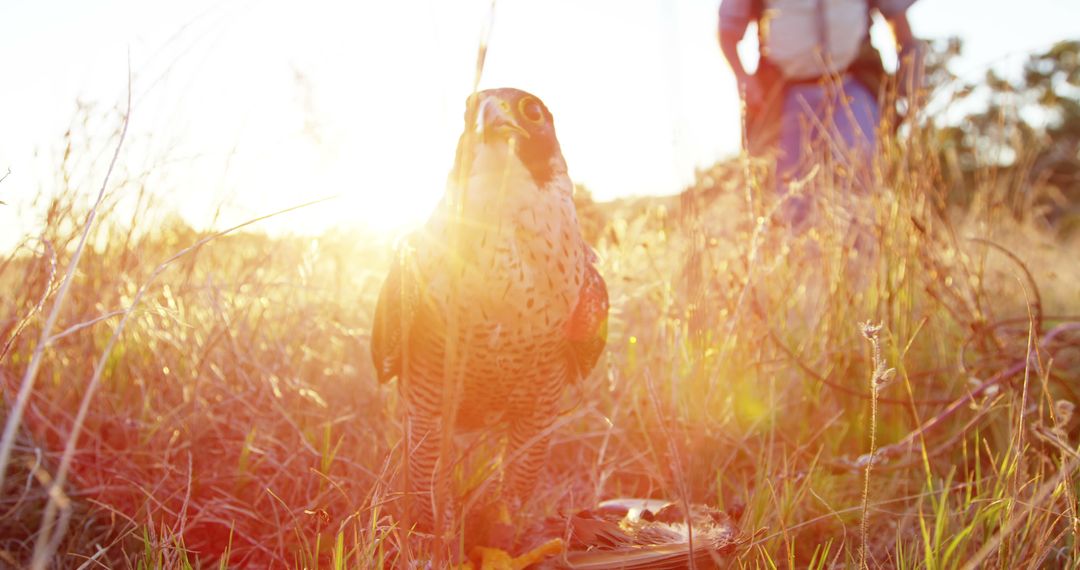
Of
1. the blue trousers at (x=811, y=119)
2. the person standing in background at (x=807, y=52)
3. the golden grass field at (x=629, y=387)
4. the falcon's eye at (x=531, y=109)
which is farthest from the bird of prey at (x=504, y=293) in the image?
the person standing in background at (x=807, y=52)

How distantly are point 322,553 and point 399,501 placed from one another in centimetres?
28

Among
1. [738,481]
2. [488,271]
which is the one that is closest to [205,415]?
[488,271]

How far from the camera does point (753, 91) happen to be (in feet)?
16.2

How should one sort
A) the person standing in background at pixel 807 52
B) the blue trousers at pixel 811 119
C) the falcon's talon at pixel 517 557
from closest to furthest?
the falcon's talon at pixel 517 557 < the blue trousers at pixel 811 119 < the person standing in background at pixel 807 52

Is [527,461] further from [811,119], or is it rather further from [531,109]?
[811,119]

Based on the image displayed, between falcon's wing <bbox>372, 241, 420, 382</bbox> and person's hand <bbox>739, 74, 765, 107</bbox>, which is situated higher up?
person's hand <bbox>739, 74, 765, 107</bbox>

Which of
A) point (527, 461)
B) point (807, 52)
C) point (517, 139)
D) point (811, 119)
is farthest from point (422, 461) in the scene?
point (807, 52)

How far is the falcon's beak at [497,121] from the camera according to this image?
2086 mm

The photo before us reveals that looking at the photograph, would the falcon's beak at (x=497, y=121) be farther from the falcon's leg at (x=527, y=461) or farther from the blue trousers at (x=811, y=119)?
the blue trousers at (x=811, y=119)

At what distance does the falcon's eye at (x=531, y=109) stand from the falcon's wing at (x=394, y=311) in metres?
0.56

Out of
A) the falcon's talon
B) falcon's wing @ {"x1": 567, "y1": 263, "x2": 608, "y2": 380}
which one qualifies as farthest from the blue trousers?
the falcon's talon

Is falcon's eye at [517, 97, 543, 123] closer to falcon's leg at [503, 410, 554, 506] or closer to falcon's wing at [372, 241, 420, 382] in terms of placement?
falcon's wing at [372, 241, 420, 382]

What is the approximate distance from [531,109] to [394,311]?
0.83 m

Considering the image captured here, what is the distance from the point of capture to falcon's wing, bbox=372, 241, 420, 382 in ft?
7.50
